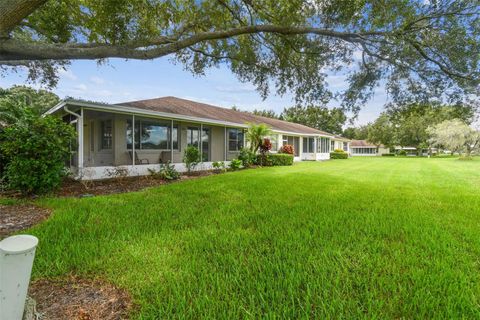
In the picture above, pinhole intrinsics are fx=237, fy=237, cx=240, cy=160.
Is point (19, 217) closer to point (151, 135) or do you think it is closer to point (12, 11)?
point (12, 11)

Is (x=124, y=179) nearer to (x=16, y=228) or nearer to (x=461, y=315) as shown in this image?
(x=16, y=228)

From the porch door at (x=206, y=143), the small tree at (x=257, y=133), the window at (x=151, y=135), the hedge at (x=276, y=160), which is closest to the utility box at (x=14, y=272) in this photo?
the window at (x=151, y=135)

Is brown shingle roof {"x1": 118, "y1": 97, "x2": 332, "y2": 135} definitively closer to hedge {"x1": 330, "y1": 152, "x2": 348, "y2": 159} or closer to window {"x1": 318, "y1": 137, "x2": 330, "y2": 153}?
window {"x1": 318, "y1": 137, "x2": 330, "y2": 153}

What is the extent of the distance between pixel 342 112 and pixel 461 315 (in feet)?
23.7

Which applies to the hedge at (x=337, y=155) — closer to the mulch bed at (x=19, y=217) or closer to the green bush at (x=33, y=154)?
the green bush at (x=33, y=154)

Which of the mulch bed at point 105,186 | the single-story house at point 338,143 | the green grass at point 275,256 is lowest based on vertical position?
the green grass at point 275,256

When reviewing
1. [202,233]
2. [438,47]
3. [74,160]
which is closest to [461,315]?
[202,233]

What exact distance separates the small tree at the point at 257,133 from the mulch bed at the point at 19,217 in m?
11.7

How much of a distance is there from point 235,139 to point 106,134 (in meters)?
8.35

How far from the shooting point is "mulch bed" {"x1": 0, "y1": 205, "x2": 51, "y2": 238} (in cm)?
395

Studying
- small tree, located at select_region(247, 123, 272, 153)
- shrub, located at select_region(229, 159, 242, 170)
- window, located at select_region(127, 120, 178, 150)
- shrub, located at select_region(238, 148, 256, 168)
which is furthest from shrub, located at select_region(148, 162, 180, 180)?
small tree, located at select_region(247, 123, 272, 153)

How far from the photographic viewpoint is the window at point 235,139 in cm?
→ 1676

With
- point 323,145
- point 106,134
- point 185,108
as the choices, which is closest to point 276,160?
point 185,108

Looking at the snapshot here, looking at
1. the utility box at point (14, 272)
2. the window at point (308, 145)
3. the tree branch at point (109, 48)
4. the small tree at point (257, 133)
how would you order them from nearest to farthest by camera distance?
the utility box at point (14, 272) → the tree branch at point (109, 48) → the small tree at point (257, 133) → the window at point (308, 145)
